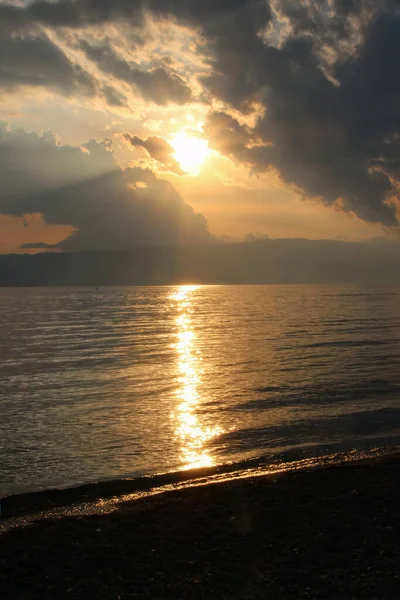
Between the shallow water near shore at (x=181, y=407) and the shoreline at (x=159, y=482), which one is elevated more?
the shoreline at (x=159, y=482)

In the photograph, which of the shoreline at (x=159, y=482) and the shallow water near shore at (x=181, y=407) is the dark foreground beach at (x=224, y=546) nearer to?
the shoreline at (x=159, y=482)

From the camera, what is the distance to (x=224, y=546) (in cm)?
1027

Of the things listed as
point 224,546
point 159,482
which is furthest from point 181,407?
point 224,546

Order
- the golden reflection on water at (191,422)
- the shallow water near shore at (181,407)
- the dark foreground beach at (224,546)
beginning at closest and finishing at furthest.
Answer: the dark foreground beach at (224,546) → the shallow water near shore at (181,407) → the golden reflection on water at (191,422)

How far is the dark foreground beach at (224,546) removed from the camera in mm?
8711

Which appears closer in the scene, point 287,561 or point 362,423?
point 287,561

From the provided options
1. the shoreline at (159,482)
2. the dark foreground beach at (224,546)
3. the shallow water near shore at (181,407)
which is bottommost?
the shallow water near shore at (181,407)

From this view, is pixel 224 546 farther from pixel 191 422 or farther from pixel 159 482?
pixel 191 422

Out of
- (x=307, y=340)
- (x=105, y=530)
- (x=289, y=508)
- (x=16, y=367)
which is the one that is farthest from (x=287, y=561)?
(x=307, y=340)

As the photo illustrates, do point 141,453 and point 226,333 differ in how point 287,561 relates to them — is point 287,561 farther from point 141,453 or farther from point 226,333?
point 226,333

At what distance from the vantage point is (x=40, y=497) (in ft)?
46.7

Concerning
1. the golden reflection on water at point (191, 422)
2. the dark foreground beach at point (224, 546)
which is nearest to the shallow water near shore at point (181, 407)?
the golden reflection on water at point (191, 422)

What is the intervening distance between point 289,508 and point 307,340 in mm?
43520

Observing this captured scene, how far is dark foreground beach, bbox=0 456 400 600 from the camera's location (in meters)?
8.71
